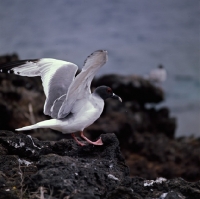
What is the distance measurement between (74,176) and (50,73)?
2.57 metres

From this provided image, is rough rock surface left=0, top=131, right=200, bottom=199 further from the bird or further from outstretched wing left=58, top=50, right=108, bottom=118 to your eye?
outstretched wing left=58, top=50, right=108, bottom=118

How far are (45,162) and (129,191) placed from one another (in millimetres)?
797

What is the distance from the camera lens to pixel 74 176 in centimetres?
460

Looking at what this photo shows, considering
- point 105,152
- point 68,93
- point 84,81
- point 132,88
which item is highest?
point 84,81

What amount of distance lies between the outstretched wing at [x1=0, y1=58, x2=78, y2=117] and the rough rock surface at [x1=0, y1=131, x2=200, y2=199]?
87 centimetres

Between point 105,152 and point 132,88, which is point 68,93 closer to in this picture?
point 105,152

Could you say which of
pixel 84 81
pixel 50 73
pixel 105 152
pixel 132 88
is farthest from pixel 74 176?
pixel 132 88

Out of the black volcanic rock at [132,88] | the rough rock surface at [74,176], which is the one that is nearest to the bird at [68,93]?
the rough rock surface at [74,176]

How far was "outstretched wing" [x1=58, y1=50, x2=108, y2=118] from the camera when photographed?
5625 millimetres

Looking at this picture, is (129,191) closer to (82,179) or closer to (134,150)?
(82,179)

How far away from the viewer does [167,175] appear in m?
11.0

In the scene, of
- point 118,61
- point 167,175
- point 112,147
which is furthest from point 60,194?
point 118,61

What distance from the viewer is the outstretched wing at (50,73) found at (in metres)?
6.57

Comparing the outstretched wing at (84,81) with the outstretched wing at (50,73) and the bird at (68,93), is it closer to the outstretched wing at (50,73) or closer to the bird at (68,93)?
the bird at (68,93)
